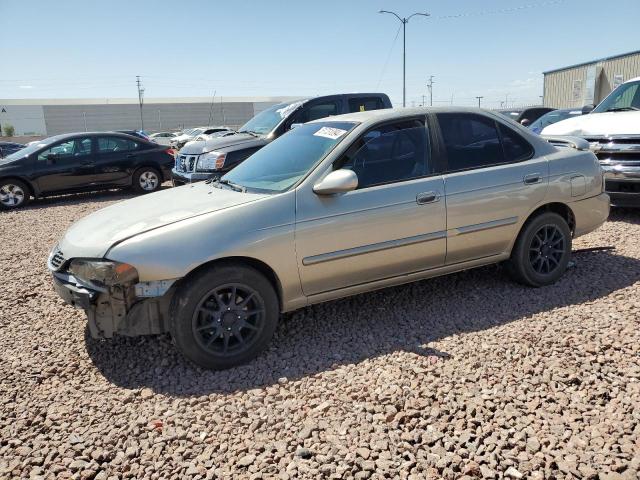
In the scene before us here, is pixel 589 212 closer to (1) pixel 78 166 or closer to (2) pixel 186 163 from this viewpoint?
(2) pixel 186 163

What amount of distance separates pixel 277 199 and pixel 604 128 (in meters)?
5.67

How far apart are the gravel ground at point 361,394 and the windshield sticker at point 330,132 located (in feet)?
4.79

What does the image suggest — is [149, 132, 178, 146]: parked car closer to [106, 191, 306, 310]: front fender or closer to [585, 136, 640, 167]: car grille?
[585, 136, 640, 167]: car grille

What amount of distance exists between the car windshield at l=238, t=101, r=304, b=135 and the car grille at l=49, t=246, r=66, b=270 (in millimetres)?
5438

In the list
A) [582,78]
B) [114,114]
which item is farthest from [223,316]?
[114,114]

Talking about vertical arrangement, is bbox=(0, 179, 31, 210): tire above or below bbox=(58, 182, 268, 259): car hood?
below

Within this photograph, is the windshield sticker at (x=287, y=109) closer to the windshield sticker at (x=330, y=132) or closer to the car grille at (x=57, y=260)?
the windshield sticker at (x=330, y=132)

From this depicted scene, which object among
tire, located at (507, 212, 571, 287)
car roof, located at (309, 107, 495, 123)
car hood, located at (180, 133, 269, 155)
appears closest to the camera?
car roof, located at (309, 107, 495, 123)

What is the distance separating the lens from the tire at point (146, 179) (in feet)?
40.2

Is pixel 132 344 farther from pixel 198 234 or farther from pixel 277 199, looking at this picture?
pixel 277 199

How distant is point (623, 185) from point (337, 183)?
5.03 meters

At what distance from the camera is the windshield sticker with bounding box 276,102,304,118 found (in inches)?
348

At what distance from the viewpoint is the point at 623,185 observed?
675 centimetres

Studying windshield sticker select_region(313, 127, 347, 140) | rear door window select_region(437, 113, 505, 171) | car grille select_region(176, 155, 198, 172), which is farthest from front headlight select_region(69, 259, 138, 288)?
car grille select_region(176, 155, 198, 172)
